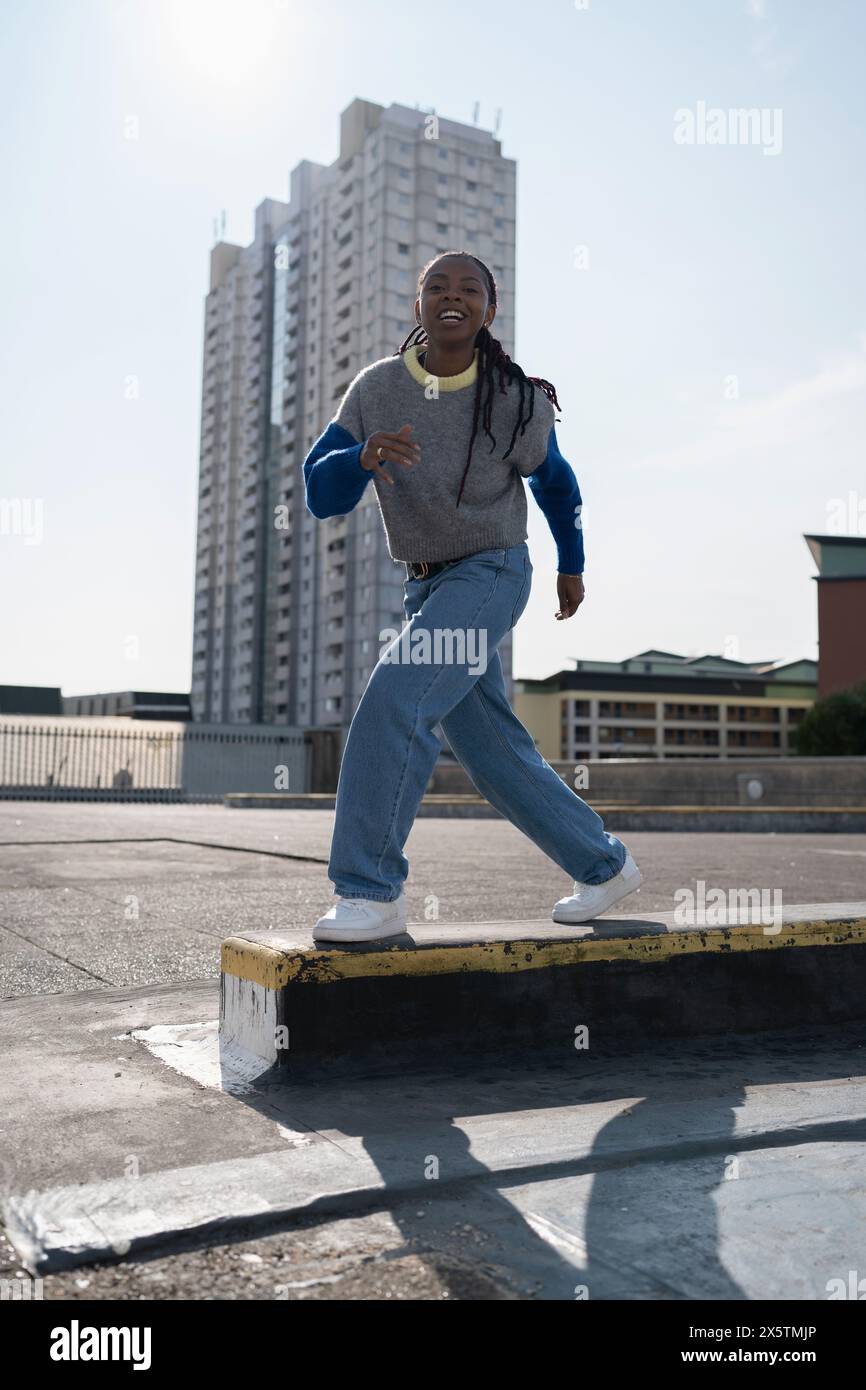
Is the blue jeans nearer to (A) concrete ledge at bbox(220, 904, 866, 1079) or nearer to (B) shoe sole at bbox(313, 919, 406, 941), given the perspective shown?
(B) shoe sole at bbox(313, 919, 406, 941)

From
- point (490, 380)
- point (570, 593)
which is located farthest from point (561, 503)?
point (490, 380)

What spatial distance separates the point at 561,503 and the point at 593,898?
104 cm

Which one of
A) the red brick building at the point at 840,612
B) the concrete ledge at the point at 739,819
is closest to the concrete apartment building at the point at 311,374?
the red brick building at the point at 840,612

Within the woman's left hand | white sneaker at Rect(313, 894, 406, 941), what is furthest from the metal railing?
white sneaker at Rect(313, 894, 406, 941)

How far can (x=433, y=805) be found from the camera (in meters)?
19.9

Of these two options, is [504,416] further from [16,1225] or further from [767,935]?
[16,1225]

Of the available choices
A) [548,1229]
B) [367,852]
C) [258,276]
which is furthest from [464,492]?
[258,276]

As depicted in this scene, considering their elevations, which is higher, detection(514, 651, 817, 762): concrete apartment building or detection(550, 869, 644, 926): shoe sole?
detection(514, 651, 817, 762): concrete apartment building

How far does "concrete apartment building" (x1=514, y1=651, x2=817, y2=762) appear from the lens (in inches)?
3713

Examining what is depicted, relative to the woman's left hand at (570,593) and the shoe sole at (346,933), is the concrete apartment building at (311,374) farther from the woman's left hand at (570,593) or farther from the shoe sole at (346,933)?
the shoe sole at (346,933)

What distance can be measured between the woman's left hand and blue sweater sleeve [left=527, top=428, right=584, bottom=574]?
2 cm

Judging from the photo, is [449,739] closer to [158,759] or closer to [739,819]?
[739,819]

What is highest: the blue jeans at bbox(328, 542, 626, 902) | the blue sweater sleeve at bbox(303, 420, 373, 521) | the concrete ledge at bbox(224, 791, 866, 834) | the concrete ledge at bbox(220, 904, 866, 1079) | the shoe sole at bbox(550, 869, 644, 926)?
the blue sweater sleeve at bbox(303, 420, 373, 521)

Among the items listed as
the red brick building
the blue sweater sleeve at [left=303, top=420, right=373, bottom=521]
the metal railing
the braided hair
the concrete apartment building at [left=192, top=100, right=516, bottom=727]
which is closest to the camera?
the blue sweater sleeve at [left=303, top=420, right=373, bottom=521]
